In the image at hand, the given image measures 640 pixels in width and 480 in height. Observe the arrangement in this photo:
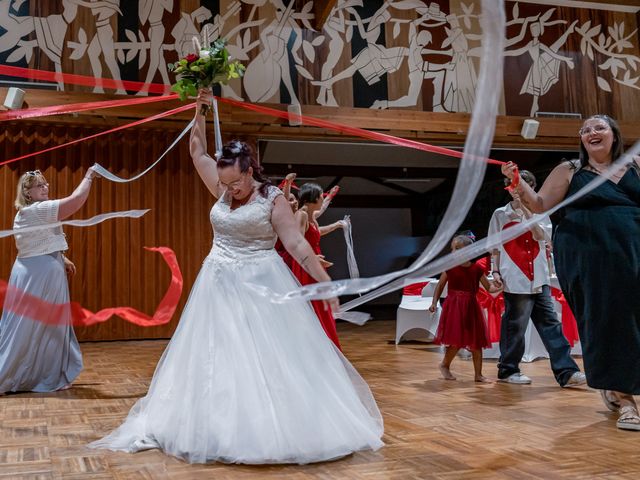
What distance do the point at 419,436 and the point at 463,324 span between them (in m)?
1.76

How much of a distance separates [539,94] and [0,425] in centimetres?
831

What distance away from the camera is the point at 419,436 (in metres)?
2.52

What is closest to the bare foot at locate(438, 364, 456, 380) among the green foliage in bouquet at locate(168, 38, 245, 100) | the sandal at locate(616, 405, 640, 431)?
the sandal at locate(616, 405, 640, 431)

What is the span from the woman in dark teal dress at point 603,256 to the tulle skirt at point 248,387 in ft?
3.57

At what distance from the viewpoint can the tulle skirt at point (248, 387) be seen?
7.01 ft

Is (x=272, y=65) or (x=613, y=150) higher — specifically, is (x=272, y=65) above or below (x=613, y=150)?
above

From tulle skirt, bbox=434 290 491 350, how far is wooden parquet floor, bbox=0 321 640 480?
273 mm

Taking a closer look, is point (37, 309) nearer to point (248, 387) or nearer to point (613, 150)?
point (248, 387)

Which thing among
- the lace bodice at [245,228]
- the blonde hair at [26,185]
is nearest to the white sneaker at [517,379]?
the lace bodice at [245,228]

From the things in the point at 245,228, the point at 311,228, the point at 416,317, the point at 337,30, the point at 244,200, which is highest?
the point at 337,30

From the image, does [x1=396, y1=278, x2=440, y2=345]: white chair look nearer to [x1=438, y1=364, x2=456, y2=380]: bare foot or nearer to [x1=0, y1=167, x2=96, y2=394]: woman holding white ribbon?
[x1=438, y1=364, x2=456, y2=380]: bare foot

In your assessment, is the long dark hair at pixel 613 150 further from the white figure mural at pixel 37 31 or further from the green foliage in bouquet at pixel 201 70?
the white figure mural at pixel 37 31

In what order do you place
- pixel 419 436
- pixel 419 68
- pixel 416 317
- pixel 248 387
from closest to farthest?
pixel 248 387 → pixel 419 436 → pixel 416 317 → pixel 419 68

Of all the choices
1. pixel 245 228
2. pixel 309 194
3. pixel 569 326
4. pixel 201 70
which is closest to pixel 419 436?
pixel 245 228
